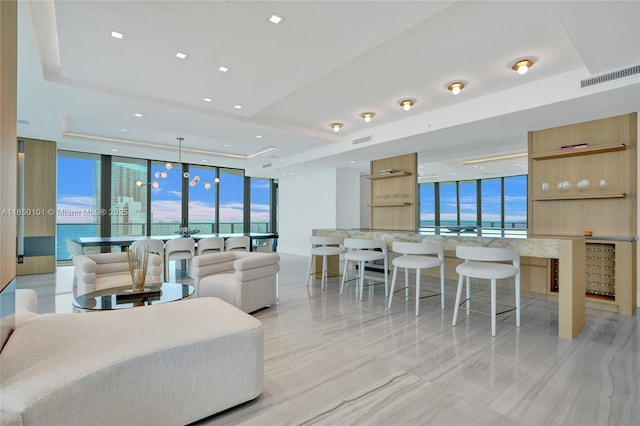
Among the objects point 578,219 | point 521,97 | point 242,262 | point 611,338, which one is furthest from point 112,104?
point 578,219

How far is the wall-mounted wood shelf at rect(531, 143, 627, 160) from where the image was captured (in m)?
4.03

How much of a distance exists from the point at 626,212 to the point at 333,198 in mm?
6077

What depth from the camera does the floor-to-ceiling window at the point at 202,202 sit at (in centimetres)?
930

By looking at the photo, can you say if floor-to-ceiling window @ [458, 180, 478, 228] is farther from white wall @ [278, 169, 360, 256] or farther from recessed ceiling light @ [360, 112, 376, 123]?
recessed ceiling light @ [360, 112, 376, 123]

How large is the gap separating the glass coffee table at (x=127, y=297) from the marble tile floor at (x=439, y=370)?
955 mm

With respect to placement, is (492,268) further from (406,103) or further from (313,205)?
(313,205)

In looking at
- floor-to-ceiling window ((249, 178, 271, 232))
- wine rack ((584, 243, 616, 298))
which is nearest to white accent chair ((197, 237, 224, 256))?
floor-to-ceiling window ((249, 178, 271, 232))

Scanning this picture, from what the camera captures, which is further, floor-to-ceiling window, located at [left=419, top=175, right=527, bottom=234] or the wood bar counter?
floor-to-ceiling window, located at [left=419, top=175, right=527, bottom=234]

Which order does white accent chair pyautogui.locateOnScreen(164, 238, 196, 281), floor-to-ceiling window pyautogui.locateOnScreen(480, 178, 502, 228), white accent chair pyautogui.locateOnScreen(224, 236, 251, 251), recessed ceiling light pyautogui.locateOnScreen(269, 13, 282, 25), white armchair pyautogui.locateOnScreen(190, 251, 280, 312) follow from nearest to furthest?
1. recessed ceiling light pyautogui.locateOnScreen(269, 13, 282, 25)
2. white armchair pyautogui.locateOnScreen(190, 251, 280, 312)
3. white accent chair pyautogui.locateOnScreen(164, 238, 196, 281)
4. white accent chair pyautogui.locateOnScreen(224, 236, 251, 251)
5. floor-to-ceiling window pyautogui.locateOnScreen(480, 178, 502, 228)

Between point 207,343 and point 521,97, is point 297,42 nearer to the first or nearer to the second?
point 207,343

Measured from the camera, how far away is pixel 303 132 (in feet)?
19.5

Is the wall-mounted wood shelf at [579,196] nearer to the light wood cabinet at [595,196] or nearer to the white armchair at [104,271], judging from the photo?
the light wood cabinet at [595,196]

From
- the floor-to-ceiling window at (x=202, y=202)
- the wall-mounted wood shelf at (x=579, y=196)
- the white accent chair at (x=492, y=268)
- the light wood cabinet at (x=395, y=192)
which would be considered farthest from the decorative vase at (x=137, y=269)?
the floor-to-ceiling window at (x=202, y=202)

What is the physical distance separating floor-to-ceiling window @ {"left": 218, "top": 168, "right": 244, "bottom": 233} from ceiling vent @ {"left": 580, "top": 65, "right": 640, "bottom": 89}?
8.80 meters
